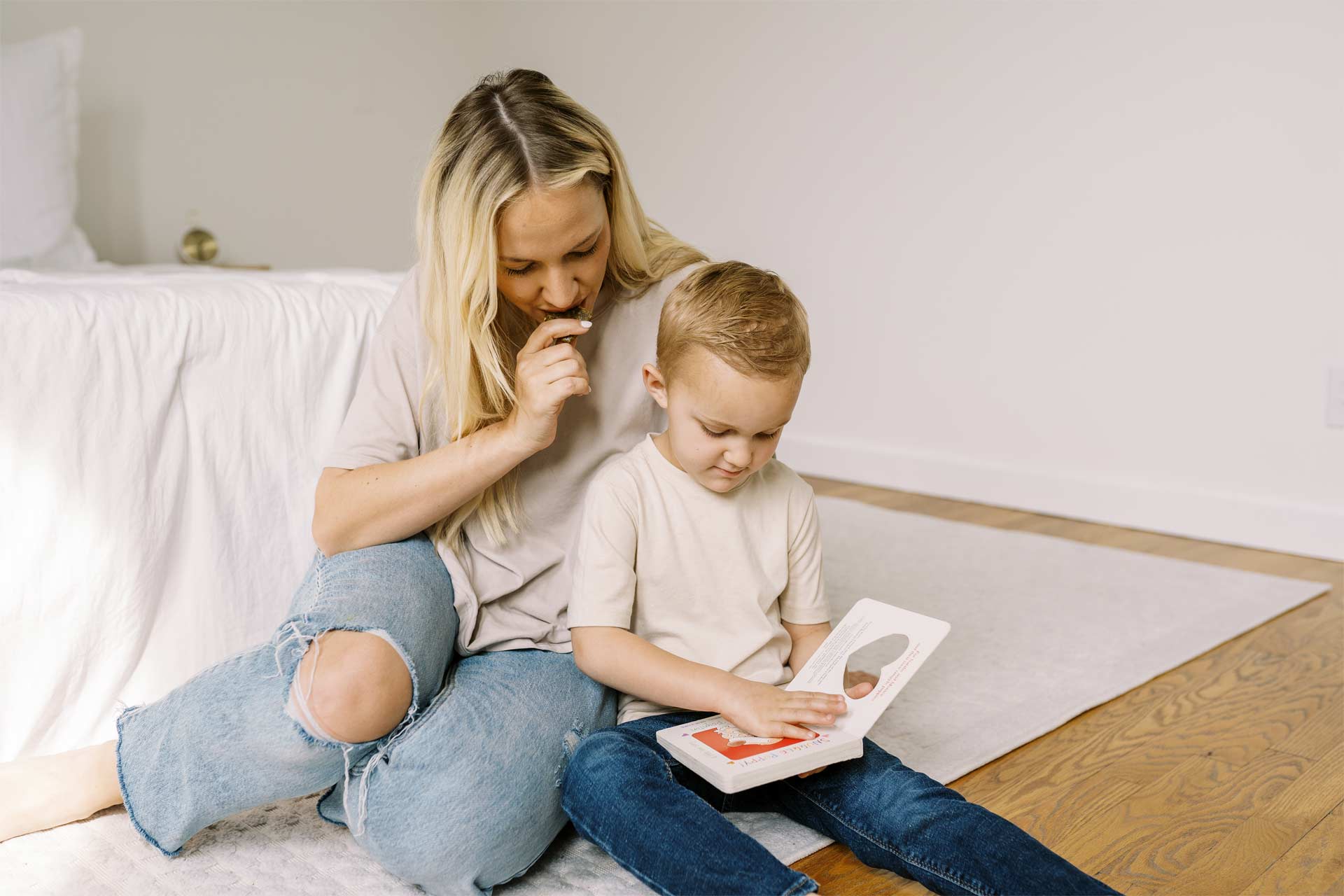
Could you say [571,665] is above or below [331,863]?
above

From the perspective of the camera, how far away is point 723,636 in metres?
1.09

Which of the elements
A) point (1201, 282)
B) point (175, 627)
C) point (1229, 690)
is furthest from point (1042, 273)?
point (175, 627)

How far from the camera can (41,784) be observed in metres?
1.08

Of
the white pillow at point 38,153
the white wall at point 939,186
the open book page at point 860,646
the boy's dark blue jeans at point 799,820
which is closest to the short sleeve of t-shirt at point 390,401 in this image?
the boy's dark blue jeans at point 799,820

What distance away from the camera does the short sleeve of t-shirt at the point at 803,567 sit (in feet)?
3.76

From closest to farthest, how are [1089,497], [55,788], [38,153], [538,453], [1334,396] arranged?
[55,788], [538,453], [1334,396], [38,153], [1089,497]

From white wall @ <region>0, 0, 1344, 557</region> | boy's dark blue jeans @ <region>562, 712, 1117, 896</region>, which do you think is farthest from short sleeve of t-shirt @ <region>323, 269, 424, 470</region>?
white wall @ <region>0, 0, 1344, 557</region>

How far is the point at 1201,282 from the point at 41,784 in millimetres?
2278

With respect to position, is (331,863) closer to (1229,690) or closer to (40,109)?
(1229,690)

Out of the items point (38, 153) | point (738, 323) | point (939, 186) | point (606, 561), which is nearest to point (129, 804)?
point (606, 561)

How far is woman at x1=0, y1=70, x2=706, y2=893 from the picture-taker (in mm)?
963

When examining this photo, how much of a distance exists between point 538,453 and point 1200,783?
848 mm

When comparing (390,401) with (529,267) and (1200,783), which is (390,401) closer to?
(529,267)

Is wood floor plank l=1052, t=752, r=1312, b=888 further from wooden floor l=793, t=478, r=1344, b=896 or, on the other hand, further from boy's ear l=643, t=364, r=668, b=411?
boy's ear l=643, t=364, r=668, b=411
